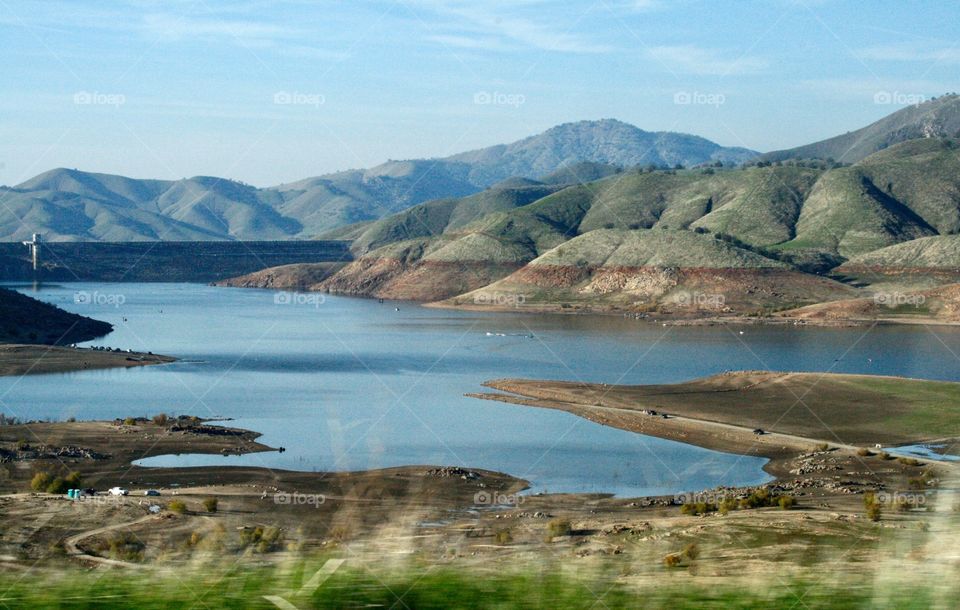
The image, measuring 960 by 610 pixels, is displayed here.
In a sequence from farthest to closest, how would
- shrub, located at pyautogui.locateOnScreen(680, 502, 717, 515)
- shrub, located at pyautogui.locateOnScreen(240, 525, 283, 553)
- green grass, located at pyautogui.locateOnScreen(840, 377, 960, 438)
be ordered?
green grass, located at pyautogui.locateOnScreen(840, 377, 960, 438) → shrub, located at pyautogui.locateOnScreen(680, 502, 717, 515) → shrub, located at pyautogui.locateOnScreen(240, 525, 283, 553)

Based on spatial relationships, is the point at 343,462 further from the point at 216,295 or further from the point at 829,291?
the point at 216,295

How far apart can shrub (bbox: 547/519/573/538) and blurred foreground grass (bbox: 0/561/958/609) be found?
66.3 feet

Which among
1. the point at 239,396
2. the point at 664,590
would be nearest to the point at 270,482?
the point at 239,396

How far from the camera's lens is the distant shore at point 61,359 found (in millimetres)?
82000

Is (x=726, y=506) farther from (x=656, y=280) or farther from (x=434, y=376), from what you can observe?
(x=656, y=280)

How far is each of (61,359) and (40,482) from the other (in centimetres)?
5059

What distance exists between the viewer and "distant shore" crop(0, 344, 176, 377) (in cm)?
8200

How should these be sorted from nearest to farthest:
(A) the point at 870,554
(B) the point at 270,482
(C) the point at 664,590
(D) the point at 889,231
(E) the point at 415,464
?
(C) the point at 664,590
(A) the point at 870,554
(B) the point at 270,482
(E) the point at 415,464
(D) the point at 889,231

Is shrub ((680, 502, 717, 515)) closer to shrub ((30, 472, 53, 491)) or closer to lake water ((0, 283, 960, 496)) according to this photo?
lake water ((0, 283, 960, 496))

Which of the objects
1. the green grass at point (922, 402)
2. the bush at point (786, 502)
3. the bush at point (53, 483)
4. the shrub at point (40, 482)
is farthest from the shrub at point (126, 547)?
the green grass at point (922, 402)

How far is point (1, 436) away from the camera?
4991 centimetres

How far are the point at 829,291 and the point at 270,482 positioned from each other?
410 feet

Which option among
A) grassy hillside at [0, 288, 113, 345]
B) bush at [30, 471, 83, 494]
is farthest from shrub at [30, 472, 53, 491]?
grassy hillside at [0, 288, 113, 345]

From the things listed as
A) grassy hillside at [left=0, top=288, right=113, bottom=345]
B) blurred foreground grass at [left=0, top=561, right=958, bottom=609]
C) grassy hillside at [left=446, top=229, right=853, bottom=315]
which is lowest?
blurred foreground grass at [left=0, top=561, right=958, bottom=609]
